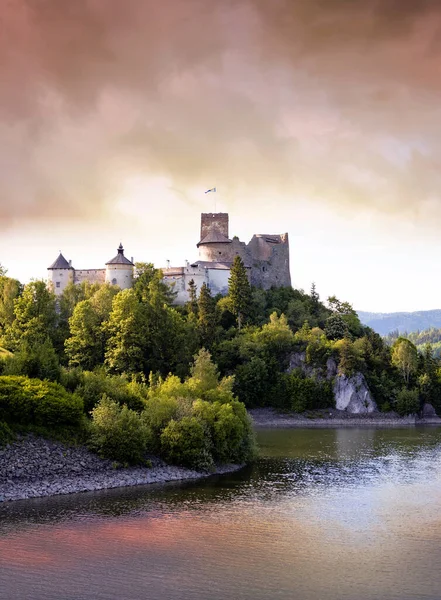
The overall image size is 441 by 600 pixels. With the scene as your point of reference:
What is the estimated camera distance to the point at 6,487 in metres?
35.4

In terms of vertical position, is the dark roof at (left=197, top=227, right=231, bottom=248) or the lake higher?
the dark roof at (left=197, top=227, right=231, bottom=248)

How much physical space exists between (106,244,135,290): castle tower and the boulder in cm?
2630

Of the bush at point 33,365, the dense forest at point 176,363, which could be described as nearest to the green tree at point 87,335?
the dense forest at point 176,363

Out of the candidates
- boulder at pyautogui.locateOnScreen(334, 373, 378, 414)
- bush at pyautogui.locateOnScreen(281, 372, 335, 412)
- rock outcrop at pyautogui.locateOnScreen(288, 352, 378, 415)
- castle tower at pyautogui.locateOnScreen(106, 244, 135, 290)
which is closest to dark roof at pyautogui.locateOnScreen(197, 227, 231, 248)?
castle tower at pyautogui.locateOnScreen(106, 244, 135, 290)

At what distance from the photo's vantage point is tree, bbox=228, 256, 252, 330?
86.2 meters

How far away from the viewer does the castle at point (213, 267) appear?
89.3 m

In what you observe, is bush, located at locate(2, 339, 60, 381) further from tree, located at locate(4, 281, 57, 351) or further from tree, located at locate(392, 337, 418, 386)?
tree, located at locate(392, 337, 418, 386)

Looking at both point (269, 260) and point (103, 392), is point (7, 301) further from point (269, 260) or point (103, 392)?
point (103, 392)

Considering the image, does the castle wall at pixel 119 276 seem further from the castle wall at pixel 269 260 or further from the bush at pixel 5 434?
the bush at pixel 5 434

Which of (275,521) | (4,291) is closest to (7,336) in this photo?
(4,291)

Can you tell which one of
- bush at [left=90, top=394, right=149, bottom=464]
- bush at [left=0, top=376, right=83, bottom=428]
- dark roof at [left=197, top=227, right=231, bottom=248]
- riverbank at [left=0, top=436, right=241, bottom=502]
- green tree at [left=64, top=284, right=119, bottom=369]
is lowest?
riverbank at [left=0, top=436, right=241, bottom=502]

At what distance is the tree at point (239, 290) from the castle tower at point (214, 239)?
917 cm

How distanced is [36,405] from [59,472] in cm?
437

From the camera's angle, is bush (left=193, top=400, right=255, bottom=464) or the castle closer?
bush (left=193, top=400, right=255, bottom=464)
